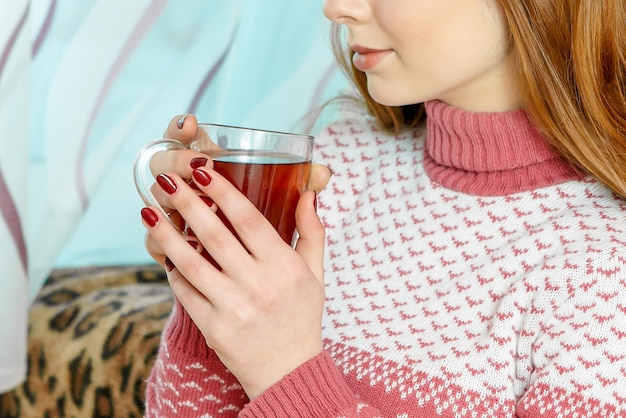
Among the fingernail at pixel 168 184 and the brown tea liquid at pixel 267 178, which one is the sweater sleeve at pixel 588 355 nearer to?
the brown tea liquid at pixel 267 178

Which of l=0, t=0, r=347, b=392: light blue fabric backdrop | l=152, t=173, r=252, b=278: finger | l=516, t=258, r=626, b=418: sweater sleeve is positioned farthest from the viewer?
l=0, t=0, r=347, b=392: light blue fabric backdrop

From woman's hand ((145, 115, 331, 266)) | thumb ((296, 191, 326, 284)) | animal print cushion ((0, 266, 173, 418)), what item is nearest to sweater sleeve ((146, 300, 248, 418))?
woman's hand ((145, 115, 331, 266))

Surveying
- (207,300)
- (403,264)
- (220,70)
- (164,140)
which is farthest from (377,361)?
(220,70)

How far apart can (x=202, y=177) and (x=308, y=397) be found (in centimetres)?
27

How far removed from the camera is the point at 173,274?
932mm

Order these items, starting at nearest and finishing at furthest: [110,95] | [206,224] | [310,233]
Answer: [206,224] → [310,233] → [110,95]

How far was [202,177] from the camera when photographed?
0.85 meters

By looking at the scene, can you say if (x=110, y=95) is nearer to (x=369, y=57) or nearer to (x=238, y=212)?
(x=369, y=57)

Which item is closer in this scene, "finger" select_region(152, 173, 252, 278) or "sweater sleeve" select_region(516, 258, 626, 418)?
"finger" select_region(152, 173, 252, 278)

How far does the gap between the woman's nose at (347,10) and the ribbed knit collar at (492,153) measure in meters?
0.19

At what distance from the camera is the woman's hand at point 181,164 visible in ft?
2.94

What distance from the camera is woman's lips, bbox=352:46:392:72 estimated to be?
1099 mm

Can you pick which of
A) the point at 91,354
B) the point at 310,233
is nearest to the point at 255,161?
the point at 310,233

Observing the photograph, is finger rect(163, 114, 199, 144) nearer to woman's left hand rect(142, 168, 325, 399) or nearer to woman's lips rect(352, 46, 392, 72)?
woman's left hand rect(142, 168, 325, 399)
